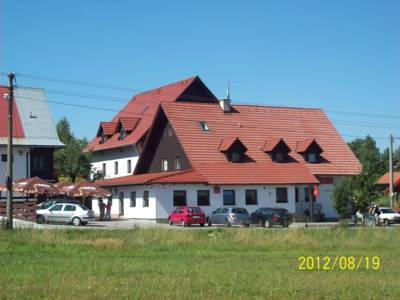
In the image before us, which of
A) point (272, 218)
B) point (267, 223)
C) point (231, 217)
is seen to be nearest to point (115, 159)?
point (231, 217)

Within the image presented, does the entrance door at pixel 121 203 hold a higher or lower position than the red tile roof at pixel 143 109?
lower

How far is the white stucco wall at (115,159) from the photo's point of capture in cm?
6544

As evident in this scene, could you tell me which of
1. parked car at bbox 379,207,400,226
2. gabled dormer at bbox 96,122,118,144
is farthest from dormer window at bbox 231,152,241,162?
gabled dormer at bbox 96,122,118,144

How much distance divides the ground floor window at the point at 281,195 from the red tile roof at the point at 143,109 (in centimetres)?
1555

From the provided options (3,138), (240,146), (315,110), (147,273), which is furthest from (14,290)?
(315,110)

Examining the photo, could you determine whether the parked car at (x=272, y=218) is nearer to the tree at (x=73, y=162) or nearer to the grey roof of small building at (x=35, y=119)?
the grey roof of small building at (x=35, y=119)

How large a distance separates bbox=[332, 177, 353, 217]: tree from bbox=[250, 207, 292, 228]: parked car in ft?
11.6

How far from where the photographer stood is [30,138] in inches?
2425

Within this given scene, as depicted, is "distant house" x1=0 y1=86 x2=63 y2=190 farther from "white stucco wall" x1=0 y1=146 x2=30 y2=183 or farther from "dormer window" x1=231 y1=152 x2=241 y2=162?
"dormer window" x1=231 y1=152 x2=241 y2=162

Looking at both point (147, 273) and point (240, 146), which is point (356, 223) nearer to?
point (240, 146)

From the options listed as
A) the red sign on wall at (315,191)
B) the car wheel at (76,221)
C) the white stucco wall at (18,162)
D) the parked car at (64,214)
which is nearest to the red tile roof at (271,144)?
the red sign on wall at (315,191)

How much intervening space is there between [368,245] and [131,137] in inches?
1621

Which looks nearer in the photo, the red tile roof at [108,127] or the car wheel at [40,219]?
the car wheel at [40,219]

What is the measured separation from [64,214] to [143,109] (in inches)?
1054
